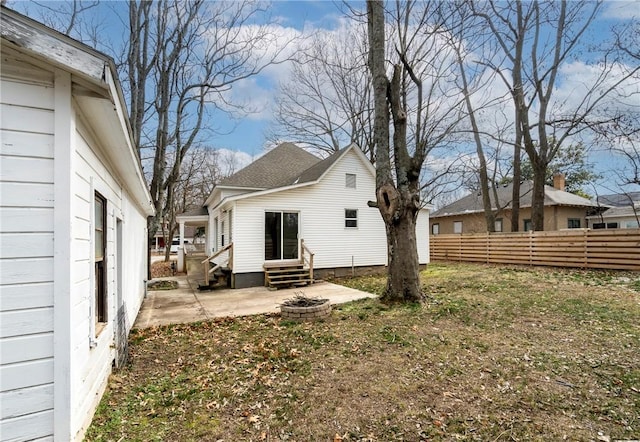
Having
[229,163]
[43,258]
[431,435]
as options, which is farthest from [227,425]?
[229,163]

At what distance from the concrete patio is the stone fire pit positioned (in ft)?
3.32

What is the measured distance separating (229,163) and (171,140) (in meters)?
19.7

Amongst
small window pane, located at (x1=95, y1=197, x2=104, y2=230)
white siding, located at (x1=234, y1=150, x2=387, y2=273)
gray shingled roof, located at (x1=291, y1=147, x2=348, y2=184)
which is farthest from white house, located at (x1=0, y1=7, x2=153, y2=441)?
gray shingled roof, located at (x1=291, y1=147, x2=348, y2=184)

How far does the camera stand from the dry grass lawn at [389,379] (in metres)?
2.91

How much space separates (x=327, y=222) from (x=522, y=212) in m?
16.7

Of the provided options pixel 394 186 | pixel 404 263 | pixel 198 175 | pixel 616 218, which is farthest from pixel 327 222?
pixel 616 218

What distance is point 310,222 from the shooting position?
12.1m

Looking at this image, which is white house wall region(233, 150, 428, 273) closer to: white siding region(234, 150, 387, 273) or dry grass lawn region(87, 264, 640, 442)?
white siding region(234, 150, 387, 273)

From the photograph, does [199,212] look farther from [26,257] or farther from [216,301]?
[26,257]

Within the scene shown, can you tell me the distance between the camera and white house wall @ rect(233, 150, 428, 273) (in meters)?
10.9

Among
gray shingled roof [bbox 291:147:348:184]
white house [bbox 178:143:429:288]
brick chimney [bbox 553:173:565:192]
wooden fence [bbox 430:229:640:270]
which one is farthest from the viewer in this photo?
brick chimney [bbox 553:173:565:192]

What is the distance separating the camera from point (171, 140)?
1348 centimetres

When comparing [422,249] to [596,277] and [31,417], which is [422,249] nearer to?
[596,277]

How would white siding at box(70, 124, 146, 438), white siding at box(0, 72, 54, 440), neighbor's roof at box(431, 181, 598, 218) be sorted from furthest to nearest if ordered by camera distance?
neighbor's roof at box(431, 181, 598, 218) < white siding at box(70, 124, 146, 438) < white siding at box(0, 72, 54, 440)
